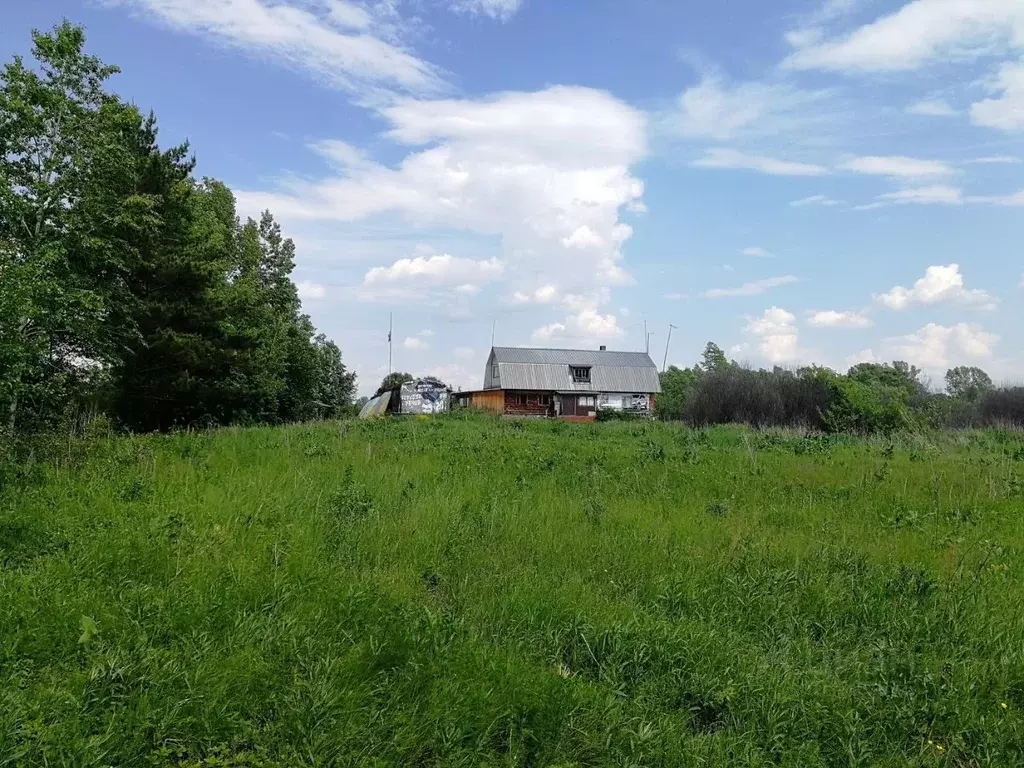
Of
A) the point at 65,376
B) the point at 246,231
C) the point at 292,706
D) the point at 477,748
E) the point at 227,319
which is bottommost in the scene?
the point at 477,748

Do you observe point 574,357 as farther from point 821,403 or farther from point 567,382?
point 821,403

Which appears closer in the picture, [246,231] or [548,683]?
[548,683]

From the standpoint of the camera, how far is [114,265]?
2097 centimetres

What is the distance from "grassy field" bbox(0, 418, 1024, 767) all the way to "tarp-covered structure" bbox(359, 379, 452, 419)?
34573mm

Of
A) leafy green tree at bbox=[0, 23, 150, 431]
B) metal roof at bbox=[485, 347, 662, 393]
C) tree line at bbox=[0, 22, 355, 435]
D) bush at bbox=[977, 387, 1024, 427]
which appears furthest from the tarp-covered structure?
bush at bbox=[977, 387, 1024, 427]

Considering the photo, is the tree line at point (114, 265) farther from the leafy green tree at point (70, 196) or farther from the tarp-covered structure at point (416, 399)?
the tarp-covered structure at point (416, 399)

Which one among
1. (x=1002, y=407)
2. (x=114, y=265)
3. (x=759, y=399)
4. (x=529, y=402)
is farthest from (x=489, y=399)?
(x=114, y=265)

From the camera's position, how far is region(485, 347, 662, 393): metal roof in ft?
183

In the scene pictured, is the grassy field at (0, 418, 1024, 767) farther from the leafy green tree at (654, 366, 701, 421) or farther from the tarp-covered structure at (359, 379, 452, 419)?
the leafy green tree at (654, 366, 701, 421)

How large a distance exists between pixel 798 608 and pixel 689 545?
4.01 ft

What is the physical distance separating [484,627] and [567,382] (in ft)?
173

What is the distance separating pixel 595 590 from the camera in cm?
514

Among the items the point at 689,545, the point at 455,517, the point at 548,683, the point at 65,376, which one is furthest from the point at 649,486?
the point at 65,376

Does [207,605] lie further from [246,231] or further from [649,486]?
[246,231]
